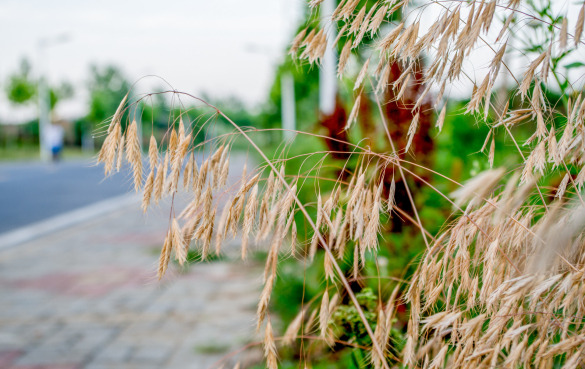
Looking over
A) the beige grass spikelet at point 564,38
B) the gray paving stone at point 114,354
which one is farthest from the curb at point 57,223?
the beige grass spikelet at point 564,38

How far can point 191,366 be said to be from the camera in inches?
120

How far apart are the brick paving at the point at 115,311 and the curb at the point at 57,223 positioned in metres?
0.53

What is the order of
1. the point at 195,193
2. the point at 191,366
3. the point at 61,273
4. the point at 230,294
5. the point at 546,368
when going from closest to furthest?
the point at 546,368 < the point at 195,193 < the point at 191,366 < the point at 230,294 < the point at 61,273

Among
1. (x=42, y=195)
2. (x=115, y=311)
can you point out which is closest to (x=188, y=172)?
(x=115, y=311)

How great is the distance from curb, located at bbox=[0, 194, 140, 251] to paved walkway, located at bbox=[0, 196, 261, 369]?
0.57 meters

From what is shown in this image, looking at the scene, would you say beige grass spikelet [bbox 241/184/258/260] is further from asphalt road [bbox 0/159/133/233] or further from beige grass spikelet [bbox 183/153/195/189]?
asphalt road [bbox 0/159/133/233]

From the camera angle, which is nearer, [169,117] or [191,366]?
[169,117]

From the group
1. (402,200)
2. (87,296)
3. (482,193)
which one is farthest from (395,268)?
(87,296)

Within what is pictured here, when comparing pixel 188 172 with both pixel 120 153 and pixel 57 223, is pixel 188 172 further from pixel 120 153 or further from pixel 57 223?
pixel 57 223

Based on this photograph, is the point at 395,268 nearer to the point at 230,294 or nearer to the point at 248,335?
the point at 248,335

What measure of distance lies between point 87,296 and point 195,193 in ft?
12.6

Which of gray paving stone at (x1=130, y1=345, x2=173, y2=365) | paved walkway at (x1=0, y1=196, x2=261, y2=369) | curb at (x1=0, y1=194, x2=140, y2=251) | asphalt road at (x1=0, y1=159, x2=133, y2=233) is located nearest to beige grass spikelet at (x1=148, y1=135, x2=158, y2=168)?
paved walkway at (x1=0, y1=196, x2=261, y2=369)

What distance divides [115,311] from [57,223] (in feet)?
16.6

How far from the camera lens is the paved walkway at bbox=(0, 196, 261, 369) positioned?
10.6 ft
